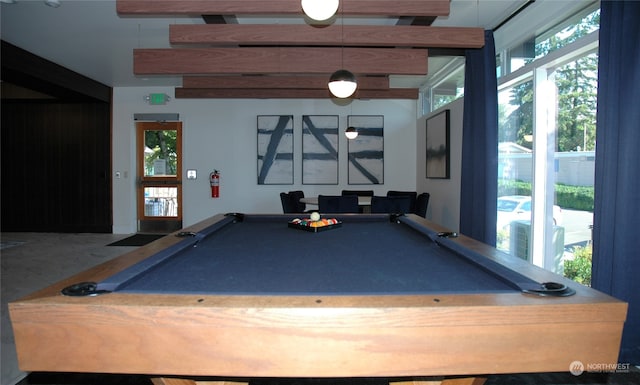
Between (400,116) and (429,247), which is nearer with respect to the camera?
(429,247)

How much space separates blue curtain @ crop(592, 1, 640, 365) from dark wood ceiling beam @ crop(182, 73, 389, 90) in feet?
10.2

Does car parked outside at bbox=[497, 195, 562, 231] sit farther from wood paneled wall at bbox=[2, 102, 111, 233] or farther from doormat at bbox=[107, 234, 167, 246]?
wood paneled wall at bbox=[2, 102, 111, 233]

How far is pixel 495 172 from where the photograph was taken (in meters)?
3.96

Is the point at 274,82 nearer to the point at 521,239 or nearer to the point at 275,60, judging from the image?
the point at 275,60

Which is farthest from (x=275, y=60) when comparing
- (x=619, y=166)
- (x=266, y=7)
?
(x=619, y=166)

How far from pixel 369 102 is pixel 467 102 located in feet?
9.98

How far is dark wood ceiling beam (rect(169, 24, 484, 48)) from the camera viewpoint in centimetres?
346

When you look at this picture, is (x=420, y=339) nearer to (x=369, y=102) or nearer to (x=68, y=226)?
(x=369, y=102)

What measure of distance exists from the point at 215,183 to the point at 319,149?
2.25 metres

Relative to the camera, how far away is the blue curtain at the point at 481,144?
13.0 ft

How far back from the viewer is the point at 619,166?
2.18 meters

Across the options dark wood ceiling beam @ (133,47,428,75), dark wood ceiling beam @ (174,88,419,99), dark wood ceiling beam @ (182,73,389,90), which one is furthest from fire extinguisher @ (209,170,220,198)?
dark wood ceiling beam @ (133,47,428,75)

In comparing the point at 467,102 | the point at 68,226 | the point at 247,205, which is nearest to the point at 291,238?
the point at 467,102

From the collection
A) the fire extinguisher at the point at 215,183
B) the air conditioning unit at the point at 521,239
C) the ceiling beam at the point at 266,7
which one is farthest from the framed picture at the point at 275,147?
the air conditioning unit at the point at 521,239
